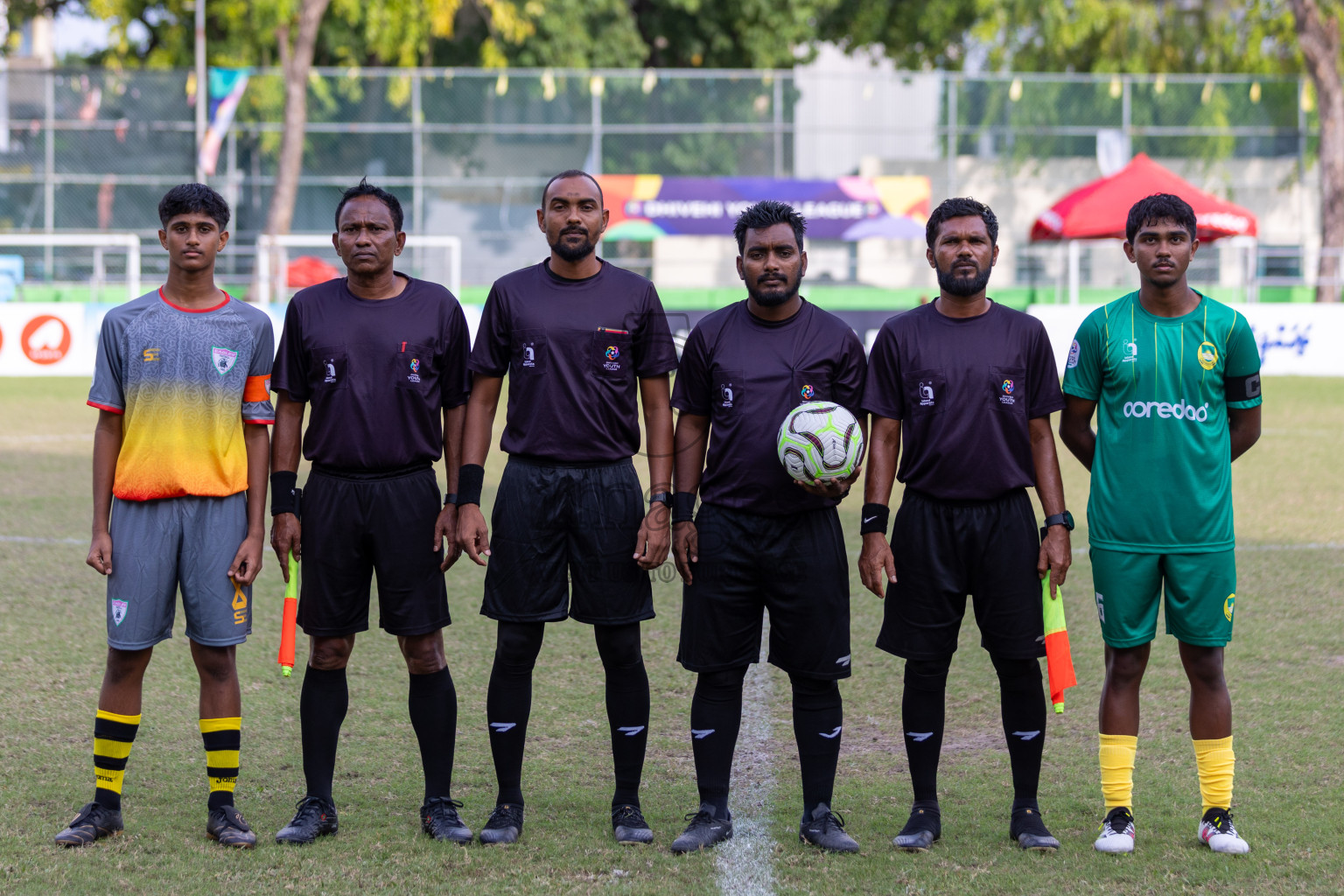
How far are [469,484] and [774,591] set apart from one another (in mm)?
1032

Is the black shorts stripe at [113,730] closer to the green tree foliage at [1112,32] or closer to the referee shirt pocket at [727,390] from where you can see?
the referee shirt pocket at [727,390]

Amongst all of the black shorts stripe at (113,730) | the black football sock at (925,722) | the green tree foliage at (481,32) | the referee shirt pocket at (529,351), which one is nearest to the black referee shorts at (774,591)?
the black football sock at (925,722)

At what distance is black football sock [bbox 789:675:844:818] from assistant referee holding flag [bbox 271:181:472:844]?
3.63 feet

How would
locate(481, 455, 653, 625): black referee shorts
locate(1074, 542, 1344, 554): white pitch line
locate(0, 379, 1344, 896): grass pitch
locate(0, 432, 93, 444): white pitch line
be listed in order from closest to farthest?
locate(0, 379, 1344, 896): grass pitch < locate(481, 455, 653, 625): black referee shorts < locate(1074, 542, 1344, 554): white pitch line < locate(0, 432, 93, 444): white pitch line

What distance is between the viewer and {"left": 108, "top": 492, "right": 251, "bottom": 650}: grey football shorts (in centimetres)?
433

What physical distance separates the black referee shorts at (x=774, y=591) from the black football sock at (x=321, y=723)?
113 cm

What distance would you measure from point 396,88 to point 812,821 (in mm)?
25245

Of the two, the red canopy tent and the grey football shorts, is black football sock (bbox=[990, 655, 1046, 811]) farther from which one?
the red canopy tent

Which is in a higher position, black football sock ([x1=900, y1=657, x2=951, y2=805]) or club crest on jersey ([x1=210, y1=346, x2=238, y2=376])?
club crest on jersey ([x1=210, y1=346, x2=238, y2=376])

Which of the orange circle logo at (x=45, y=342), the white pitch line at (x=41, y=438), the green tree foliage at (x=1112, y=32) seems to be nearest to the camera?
the white pitch line at (x=41, y=438)

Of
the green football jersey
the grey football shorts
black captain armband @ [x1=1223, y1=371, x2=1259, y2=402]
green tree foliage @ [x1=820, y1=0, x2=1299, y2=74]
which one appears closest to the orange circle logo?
the grey football shorts

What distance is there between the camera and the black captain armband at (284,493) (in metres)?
4.45

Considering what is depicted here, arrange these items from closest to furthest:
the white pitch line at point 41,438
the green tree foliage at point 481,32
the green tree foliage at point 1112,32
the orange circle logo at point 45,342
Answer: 1. the white pitch line at point 41,438
2. the orange circle logo at point 45,342
3. the green tree foliage at point 481,32
4. the green tree foliage at point 1112,32

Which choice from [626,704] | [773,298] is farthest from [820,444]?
[626,704]
